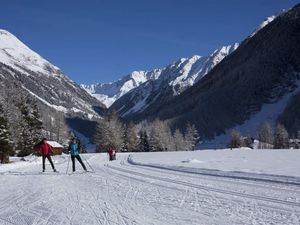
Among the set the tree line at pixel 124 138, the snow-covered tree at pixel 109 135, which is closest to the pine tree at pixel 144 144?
the tree line at pixel 124 138

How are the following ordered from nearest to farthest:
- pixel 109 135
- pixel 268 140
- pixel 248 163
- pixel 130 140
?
pixel 248 163 < pixel 109 135 < pixel 130 140 < pixel 268 140

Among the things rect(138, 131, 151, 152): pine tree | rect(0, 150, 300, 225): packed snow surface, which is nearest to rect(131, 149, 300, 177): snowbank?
rect(0, 150, 300, 225): packed snow surface

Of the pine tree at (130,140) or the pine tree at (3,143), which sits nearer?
the pine tree at (3,143)

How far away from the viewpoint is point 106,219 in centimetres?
945

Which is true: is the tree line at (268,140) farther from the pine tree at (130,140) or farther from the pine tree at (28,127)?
the pine tree at (28,127)

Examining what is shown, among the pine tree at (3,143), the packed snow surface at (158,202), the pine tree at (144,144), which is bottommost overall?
the packed snow surface at (158,202)

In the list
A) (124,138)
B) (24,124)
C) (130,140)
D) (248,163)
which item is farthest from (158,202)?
(130,140)

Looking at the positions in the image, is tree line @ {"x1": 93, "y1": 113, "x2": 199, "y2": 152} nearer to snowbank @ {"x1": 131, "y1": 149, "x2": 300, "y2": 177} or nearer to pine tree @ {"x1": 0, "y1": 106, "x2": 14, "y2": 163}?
pine tree @ {"x1": 0, "y1": 106, "x2": 14, "y2": 163}

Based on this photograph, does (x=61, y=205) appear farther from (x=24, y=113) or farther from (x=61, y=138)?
(x=61, y=138)

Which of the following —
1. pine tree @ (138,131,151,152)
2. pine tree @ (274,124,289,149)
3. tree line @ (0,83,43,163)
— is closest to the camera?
tree line @ (0,83,43,163)

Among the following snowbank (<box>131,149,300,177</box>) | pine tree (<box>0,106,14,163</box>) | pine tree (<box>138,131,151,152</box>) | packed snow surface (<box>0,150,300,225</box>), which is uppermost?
pine tree (<box>138,131,151,152</box>)

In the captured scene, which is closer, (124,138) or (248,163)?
(248,163)

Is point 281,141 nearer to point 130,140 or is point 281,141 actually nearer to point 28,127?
point 130,140

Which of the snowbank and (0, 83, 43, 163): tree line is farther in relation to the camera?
(0, 83, 43, 163): tree line
